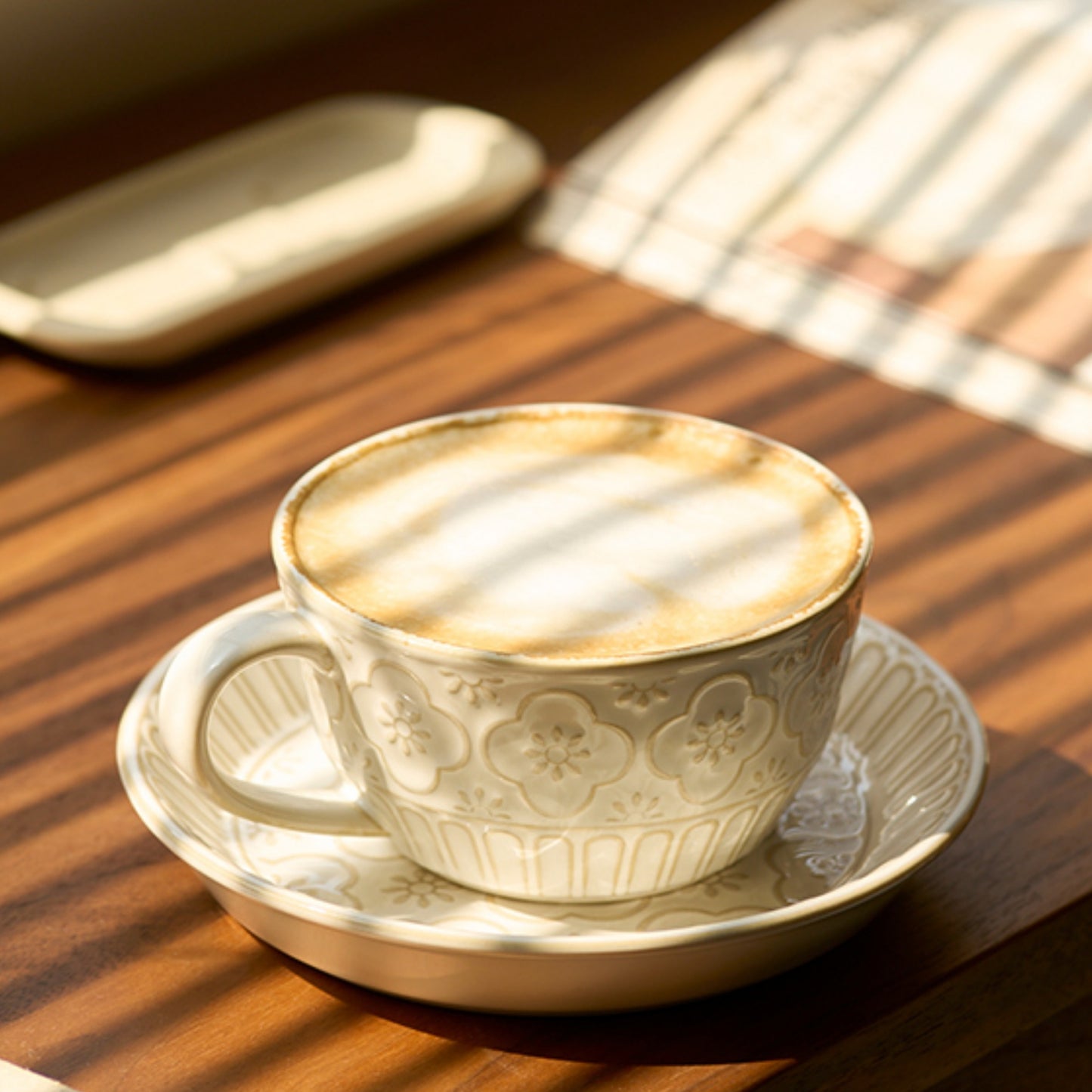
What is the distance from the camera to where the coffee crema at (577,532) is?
43cm

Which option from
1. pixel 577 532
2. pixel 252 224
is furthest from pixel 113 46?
pixel 577 532

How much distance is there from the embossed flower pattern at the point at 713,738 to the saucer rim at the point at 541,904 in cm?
4

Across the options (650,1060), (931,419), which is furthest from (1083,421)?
(650,1060)

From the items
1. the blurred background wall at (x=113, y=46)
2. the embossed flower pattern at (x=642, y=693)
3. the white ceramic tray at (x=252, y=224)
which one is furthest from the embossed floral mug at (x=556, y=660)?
the blurred background wall at (x=113, y=46)

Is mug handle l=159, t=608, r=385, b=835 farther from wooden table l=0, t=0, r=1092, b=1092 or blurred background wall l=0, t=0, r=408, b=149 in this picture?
blurred background wall l=0, t=0, r=408, b=149

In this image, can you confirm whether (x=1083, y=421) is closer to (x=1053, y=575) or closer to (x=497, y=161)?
(x=1053, y=575)

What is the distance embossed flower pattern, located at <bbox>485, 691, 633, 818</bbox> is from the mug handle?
5 cm

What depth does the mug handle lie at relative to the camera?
0.43 metres

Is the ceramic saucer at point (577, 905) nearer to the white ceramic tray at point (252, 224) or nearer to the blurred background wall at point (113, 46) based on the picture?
the white ceramic tray at point (252, 224)

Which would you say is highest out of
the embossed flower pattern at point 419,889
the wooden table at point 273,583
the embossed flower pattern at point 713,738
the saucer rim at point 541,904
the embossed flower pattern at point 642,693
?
the embossed flower pattern at point 642,693

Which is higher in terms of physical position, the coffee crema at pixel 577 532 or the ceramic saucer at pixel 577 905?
the coffee crema at pixel 577 532

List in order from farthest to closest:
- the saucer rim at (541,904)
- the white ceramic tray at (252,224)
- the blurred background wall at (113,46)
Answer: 1. the blurred background wall at (113,46)
2. the white ceramic tray at (252,224)
3. the saucer rim at (541,904)

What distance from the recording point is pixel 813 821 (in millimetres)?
502

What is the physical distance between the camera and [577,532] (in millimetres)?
465
